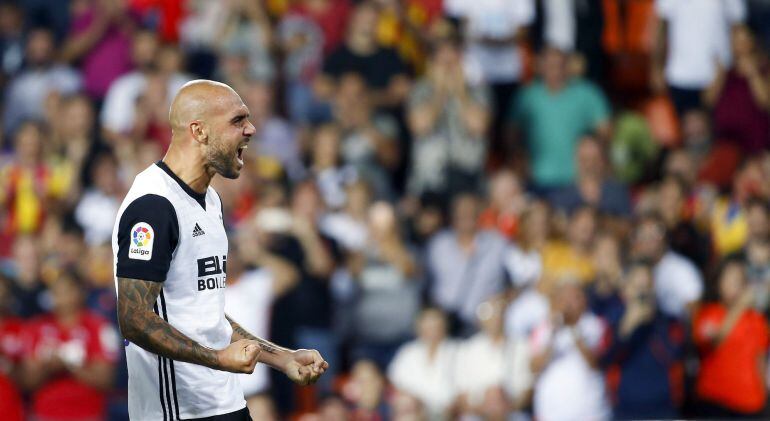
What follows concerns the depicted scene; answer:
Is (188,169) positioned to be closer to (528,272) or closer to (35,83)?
(528,272)

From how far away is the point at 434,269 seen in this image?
37.1 feet

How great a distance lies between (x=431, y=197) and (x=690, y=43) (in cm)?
340

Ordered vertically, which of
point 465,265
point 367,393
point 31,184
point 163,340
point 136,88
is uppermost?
point 136,88

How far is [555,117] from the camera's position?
12.6 meters

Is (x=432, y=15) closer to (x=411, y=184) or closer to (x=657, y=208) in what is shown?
(x=411, y=184)

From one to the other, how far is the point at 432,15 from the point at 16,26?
418cm

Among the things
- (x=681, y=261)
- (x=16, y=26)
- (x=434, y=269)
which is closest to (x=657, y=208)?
(x=681, y=261)

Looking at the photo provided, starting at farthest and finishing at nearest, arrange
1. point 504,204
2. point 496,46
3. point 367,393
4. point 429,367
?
point 496,46
point 504,204
point 429,367
point 367,393

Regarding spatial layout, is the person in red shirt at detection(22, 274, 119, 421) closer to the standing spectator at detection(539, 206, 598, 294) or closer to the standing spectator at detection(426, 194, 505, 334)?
the standing spectator at detection(426, 194, 505, 334)

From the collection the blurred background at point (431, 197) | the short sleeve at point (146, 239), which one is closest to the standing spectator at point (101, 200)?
the blurred background at point (431, 197)

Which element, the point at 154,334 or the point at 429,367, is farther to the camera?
the point at 429,367

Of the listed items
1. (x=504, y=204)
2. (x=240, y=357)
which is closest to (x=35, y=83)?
(x=504, y=204)

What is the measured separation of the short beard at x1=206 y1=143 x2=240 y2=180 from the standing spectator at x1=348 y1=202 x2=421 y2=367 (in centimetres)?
587

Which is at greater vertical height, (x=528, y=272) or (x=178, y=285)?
(x=178, y=285)
